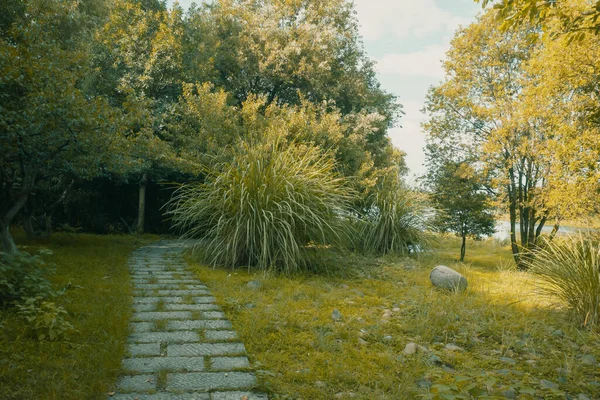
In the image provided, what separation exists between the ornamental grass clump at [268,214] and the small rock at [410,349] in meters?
2.32

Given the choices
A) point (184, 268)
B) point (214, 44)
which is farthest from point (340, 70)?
point (184, 268)

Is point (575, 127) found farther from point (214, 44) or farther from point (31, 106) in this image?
point (214, 44)

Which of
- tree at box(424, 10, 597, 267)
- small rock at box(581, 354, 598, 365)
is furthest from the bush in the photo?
tree at box(424, 10, 597, 267)

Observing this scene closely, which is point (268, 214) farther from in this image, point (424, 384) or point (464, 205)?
point (464, 205)

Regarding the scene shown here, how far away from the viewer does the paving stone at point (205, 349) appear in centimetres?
269

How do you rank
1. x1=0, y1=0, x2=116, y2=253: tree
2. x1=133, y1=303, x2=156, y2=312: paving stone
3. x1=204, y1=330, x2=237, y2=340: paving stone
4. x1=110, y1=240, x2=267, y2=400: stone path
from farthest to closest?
1. x1=0, y1=0, x2=116, y2=253: tree
2. x1=133, y1=303, x2=156, y2=312: paving stone
3. x1=204, y1=330, x2=237, y2=340: paving stone
4. x1=110, y1=240, x2=267, y2=400: stone path

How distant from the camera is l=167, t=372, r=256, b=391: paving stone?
2.25 metres

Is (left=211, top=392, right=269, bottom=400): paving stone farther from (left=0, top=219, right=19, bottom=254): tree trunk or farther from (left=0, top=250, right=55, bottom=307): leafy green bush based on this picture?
(left=0, top=219, right=19, bottom=254): tree trunk

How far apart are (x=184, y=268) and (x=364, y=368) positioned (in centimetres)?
363

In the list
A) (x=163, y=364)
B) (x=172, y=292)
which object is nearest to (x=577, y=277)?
(x=163, y=364)

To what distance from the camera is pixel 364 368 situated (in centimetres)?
261

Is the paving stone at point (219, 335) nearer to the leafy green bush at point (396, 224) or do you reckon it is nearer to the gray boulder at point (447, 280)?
the gray boulder at point (447, 280)

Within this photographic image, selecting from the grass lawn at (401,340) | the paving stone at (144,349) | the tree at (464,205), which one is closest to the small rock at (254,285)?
the grass lawn at (401,340)

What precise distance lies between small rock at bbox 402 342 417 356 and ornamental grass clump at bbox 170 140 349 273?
2.32 meters
